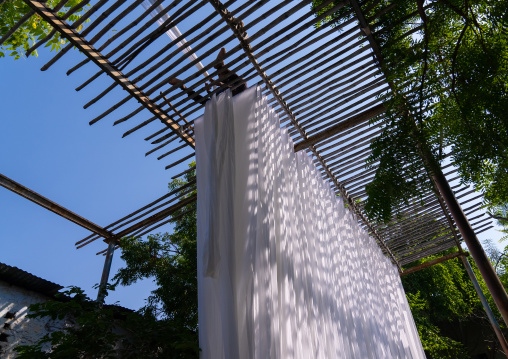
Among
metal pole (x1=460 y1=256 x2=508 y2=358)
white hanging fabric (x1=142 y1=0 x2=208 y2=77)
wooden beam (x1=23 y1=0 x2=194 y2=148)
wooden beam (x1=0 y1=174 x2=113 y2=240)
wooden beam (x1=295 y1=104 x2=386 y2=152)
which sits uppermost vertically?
white hanging fabric (x1=142 y1=0 x2=208 y2=77)

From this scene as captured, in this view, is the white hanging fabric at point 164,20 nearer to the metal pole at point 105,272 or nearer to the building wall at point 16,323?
the metal pole at point 105,272

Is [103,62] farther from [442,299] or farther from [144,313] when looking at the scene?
[442,299]

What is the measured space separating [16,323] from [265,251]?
2.05 meters

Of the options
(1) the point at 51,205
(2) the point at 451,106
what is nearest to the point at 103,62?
(1) the point at 51,205

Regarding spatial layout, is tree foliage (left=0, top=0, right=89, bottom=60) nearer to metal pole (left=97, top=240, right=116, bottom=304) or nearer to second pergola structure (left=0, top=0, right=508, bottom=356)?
second pergola structure (left=0, top=0, right=508, bottom=356)

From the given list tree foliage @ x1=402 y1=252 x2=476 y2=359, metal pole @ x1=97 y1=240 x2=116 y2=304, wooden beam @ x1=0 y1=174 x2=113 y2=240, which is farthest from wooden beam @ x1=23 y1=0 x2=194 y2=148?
tree foliage @ x1=402 y1=252 x2=476 y2=359

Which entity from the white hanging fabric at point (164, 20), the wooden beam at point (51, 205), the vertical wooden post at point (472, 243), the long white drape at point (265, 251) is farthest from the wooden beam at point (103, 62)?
the vertical wooden post at point (472, 243)

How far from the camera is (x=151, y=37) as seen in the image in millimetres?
2137

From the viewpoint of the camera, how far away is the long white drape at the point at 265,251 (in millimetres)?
1728

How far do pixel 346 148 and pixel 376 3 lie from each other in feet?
A: 4.77

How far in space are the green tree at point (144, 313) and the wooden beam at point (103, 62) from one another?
101cm

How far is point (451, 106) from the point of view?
4.03 ft

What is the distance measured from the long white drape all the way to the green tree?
0.39 meters

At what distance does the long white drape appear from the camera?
1.73 metres
